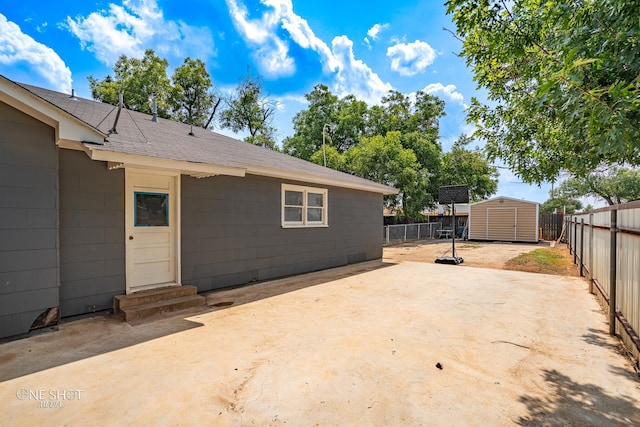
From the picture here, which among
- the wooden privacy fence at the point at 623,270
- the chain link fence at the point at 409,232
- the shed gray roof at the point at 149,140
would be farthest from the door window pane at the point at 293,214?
the chain link fence at the point at 409,232

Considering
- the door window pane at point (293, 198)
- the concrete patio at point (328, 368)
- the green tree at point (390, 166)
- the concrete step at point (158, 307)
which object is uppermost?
the green tree at point (390, 166)

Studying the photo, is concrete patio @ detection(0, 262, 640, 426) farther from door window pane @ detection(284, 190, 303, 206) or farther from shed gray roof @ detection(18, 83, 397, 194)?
door window pane @ detection(284, 190, 303, 206)

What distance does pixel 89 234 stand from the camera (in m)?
4.38

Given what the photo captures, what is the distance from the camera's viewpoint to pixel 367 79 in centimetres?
2258

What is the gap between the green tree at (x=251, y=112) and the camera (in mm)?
23250

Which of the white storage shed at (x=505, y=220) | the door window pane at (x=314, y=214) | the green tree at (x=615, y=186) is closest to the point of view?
the door window pane at (x=314, y=214)

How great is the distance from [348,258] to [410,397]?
720 centimetres

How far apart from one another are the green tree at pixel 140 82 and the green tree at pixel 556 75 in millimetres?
19524

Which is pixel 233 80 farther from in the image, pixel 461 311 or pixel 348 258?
pixel 461 311

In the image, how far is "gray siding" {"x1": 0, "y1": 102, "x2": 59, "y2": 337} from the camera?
3.57 meters

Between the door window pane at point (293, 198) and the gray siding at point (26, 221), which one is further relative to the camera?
the door window pane at point (293, 198)

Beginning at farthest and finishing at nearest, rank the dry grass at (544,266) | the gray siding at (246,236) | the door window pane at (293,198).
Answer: the dry grass at (544,266), the door window pane at (293,198), the gray siding at (246,236)

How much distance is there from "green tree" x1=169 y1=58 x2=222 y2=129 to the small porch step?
18417 mm

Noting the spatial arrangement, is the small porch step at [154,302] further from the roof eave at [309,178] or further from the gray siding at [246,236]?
the roof eave at [309,178]
